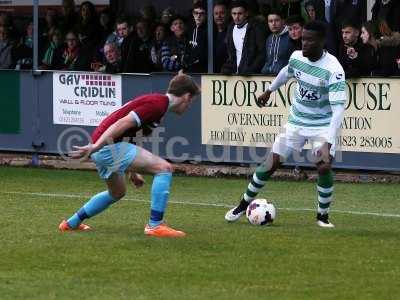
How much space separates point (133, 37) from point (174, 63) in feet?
2.99

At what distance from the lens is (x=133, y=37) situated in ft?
63.8

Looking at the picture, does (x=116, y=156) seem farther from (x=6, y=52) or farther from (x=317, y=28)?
(x=6, y=52)

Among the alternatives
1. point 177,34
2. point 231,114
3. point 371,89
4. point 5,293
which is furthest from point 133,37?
point 5,293

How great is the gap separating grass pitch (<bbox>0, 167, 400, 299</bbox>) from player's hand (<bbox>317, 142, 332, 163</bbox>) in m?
0.69

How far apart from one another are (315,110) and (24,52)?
9.47 meters

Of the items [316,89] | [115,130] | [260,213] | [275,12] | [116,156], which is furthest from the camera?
[275,12]

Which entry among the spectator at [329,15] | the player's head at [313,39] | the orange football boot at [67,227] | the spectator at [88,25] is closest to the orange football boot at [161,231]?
the orange football boot at [67,227]

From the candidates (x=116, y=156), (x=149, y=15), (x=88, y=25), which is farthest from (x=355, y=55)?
(x=116, y=156)

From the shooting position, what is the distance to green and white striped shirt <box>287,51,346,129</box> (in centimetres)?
1241

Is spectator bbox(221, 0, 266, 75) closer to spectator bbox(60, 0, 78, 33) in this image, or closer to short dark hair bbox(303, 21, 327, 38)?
spectator bbox(60, 0, 78, 33)

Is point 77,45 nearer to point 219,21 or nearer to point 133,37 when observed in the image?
point 133,37

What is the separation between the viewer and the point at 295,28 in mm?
17391

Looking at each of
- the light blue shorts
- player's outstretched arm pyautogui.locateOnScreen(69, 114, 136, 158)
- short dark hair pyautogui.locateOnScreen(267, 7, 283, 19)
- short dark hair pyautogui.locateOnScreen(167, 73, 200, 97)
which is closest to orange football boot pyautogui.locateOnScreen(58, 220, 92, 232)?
the light blue shorts

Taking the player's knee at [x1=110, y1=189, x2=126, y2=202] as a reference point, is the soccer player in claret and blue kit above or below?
above
